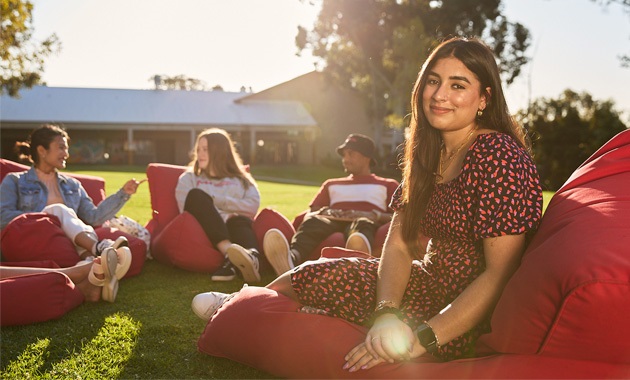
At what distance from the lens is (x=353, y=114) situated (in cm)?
3747

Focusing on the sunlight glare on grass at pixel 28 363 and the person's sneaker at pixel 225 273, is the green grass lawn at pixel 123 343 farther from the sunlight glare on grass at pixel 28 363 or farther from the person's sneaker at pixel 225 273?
the person's sneaker at pixel 225 273

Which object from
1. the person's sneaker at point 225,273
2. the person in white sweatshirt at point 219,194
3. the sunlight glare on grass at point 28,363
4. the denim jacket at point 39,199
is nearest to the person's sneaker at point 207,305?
the sunlight glare on grass at point 28,363

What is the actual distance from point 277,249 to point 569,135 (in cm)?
1658

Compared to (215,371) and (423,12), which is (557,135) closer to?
(423,12)

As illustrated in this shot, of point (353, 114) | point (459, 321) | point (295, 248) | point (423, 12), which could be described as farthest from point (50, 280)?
point (353, 114)

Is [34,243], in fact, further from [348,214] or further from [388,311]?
[388,311]

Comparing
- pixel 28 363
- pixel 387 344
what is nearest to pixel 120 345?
pixel 28 363

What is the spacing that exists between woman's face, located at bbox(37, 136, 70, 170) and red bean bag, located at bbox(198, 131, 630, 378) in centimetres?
335

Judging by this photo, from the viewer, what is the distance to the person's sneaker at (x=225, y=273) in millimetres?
4874

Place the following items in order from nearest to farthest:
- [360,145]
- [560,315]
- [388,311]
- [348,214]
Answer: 1. [560,315]
2. [388,311]
3. [348,214]
4. [360,145]

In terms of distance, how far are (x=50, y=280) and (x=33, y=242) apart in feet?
3.62

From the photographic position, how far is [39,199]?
5.19 m

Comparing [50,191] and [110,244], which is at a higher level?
[50,191]

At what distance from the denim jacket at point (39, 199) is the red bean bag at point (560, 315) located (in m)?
3.13
